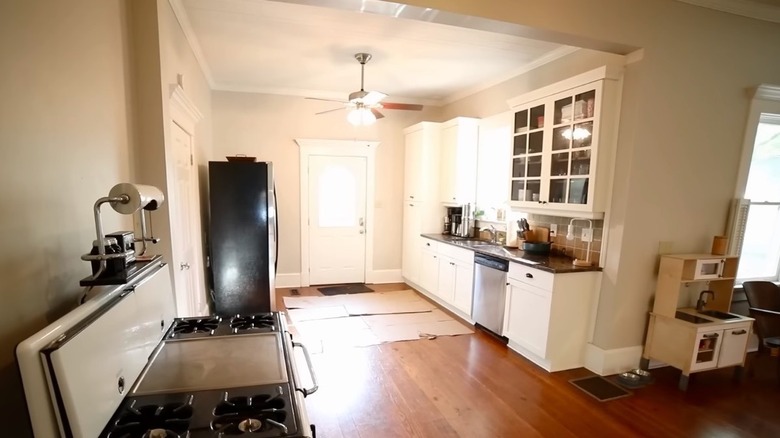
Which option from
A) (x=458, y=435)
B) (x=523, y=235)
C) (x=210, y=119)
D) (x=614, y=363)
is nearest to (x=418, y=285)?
(x=523, y=235)

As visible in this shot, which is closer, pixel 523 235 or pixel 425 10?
pixel 425 10

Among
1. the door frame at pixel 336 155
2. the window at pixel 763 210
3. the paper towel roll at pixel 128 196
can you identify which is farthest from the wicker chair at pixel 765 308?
the paper towel roll at pixel 128 196

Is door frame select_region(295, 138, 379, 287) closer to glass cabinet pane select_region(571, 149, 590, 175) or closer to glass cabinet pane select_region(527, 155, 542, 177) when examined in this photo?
glass cabinet pane select_region(527, 155, 542, 177)

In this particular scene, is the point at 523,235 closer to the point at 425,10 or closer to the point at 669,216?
the point at 669,216

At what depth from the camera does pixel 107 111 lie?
1.55 meters

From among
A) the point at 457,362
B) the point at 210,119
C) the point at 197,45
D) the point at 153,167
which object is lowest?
the point at 457,362

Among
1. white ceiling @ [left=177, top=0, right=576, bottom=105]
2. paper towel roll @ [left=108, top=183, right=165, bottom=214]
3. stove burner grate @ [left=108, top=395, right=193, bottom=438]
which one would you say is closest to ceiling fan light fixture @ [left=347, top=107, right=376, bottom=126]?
white ceiling @ [left=177, top=0, right=576, bottom=105]

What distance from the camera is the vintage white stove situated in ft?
2.48

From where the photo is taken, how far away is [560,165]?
324 centimetres

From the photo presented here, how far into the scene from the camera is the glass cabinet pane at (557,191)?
320 centimetres

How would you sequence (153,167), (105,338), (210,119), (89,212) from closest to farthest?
(105,338) → (89,212) → (153,167) → (210,119)

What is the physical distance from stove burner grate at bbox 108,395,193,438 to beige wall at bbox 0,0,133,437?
0.27 meters

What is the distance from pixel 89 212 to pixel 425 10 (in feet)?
6.41

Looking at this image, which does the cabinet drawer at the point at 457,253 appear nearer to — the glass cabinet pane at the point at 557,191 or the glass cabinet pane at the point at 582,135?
the glass cabinet pane at the point at 557,191
